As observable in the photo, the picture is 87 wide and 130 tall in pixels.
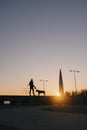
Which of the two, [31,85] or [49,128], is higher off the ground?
[31,85]

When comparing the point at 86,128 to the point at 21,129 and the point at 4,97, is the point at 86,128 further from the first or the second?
the point at 4,97

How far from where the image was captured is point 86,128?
34.2 ft

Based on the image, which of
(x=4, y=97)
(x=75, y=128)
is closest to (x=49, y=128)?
(x=75, y=128)

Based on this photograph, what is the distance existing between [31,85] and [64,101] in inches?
308

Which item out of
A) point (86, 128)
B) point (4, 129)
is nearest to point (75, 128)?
point (86, 128)

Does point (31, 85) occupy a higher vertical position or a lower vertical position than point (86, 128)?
higher

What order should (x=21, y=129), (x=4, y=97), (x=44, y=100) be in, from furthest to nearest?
(x=44, y=100)
(x=4, y=97)
(x=21, y=129)

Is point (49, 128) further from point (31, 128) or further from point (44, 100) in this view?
point (44, 100)

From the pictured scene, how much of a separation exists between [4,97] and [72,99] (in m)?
13.7

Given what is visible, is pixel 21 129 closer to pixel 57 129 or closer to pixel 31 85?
pixel 57 129

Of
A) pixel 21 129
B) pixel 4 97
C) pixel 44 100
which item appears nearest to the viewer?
pixel 21 129

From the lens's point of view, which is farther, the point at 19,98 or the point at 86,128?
the point at 19,98

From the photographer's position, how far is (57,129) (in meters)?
10.3

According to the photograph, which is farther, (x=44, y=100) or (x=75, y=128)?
(x=44, y=100)
